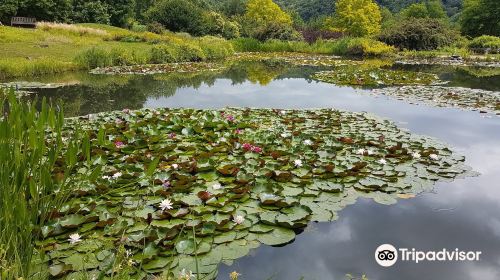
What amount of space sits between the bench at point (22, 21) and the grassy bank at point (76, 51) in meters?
2.66

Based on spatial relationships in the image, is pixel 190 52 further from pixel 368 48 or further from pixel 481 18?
pixel 481 18

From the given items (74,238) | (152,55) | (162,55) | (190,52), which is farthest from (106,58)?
(74,238)

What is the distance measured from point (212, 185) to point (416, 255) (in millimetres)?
1911

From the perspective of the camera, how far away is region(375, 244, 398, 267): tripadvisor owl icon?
2.85 m

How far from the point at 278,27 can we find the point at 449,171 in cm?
3055

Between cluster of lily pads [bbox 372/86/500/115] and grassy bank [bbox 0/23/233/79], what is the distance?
460 inches

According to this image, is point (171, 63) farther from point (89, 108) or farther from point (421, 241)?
point (421, 241)

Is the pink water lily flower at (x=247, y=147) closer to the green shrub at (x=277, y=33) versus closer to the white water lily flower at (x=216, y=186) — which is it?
the white water lily flower at (x=216, y=186)

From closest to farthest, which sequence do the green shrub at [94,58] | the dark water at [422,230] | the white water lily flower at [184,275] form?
the white water lily flower at [184,275], the dark water at [422,230], the green shrub at [94,58]

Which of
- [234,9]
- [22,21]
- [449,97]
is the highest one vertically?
[234,9]

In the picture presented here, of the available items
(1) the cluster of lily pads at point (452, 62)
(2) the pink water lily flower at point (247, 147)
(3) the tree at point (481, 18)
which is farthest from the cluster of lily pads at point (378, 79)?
(3) the tree at point (481, 18)

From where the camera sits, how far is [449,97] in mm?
9242

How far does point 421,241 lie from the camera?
3123mm

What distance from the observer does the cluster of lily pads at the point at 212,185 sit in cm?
261
